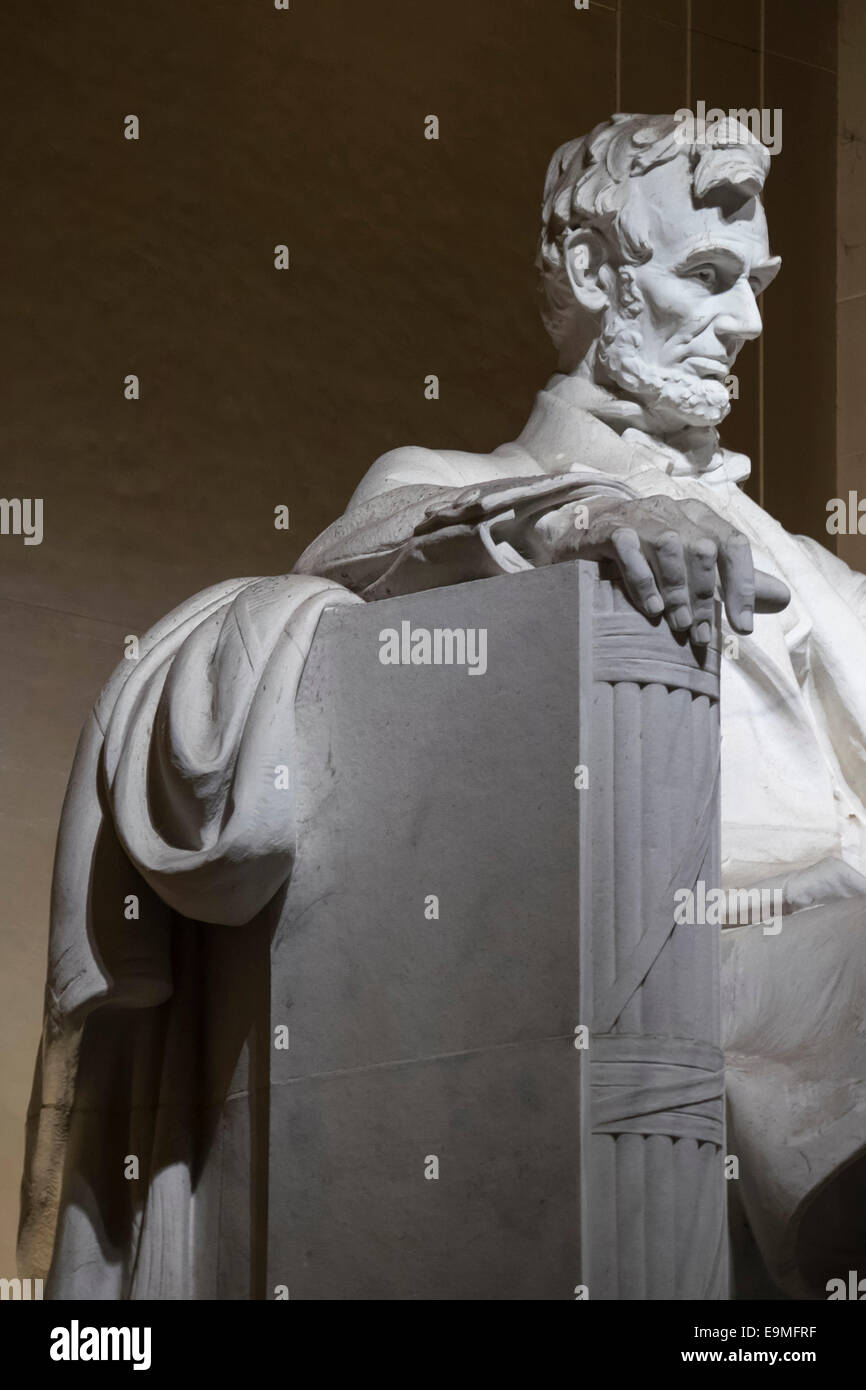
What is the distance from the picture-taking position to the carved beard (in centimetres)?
469

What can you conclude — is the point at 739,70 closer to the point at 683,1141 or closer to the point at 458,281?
the point at 458,281

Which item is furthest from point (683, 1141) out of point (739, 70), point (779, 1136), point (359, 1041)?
point (739, 70)

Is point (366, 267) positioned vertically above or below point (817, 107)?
below

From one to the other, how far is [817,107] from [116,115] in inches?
66.5

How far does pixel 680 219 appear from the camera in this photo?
4.65 m

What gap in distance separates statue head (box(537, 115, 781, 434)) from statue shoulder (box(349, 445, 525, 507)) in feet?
0.84

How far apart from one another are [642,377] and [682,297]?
0.13 m

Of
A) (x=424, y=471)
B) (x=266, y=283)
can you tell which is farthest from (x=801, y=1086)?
(x=266, y=283)

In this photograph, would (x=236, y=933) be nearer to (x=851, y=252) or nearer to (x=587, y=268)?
(x=587, y=268)

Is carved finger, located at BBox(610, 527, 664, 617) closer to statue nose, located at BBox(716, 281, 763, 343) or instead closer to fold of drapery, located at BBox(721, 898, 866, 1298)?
fold of drapery, located at BBox(721, 898, 866, 1298)

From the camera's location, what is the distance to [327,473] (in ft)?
19.8

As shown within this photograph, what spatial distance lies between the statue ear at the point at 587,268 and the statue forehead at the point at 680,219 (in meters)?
0.09

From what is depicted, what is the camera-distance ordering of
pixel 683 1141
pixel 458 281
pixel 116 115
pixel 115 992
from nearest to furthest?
pixel 683 1141
pixel 115 992
pixel 116 115
pixel 458 281

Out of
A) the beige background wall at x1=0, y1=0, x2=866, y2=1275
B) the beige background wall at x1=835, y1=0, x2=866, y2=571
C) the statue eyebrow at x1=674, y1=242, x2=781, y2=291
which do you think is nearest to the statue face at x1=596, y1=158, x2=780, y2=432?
the statue eyebrow at x1=674, y1=242, x2=781, y2=291
